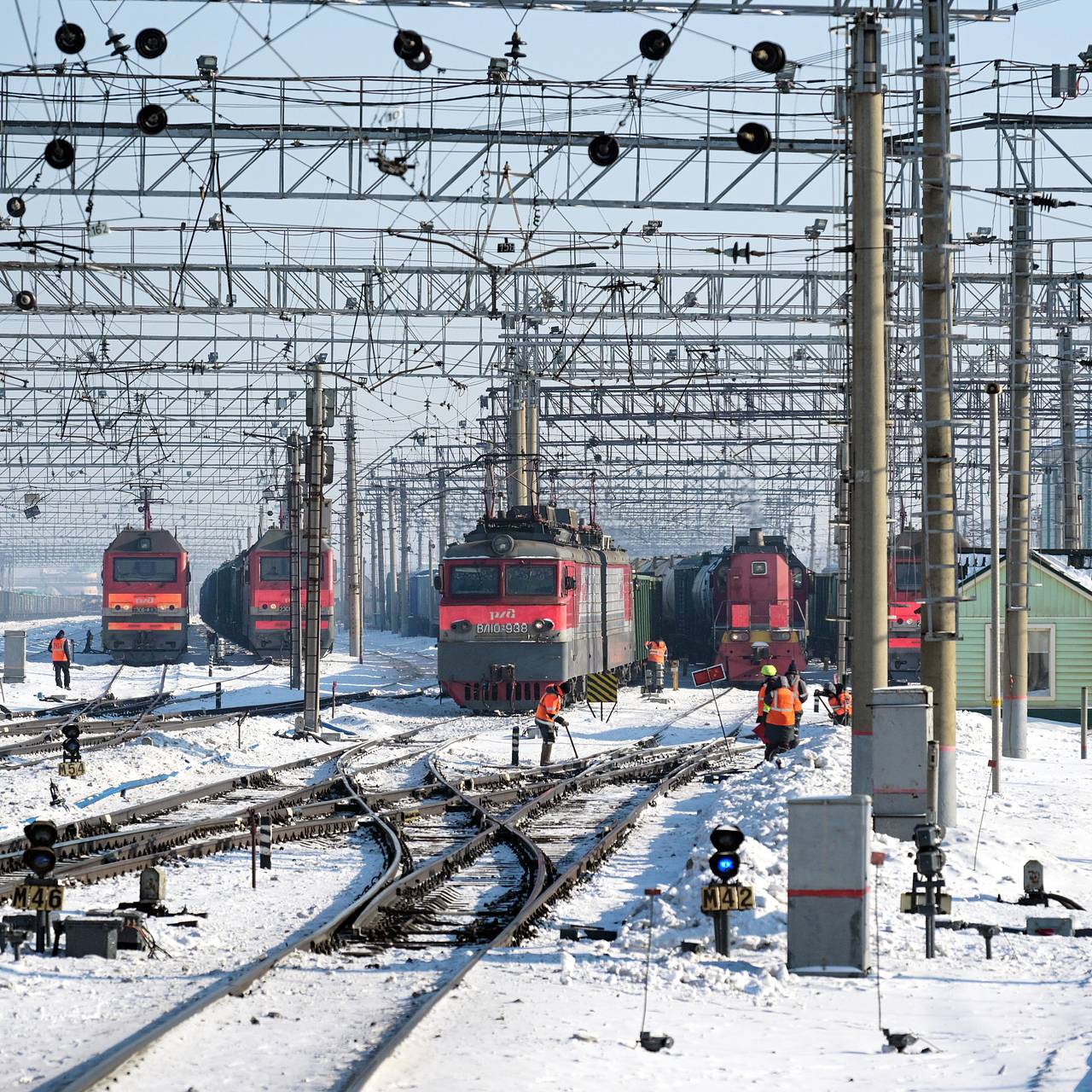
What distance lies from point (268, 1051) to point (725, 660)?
38.5m

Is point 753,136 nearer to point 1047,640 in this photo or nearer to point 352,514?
point 1047,640

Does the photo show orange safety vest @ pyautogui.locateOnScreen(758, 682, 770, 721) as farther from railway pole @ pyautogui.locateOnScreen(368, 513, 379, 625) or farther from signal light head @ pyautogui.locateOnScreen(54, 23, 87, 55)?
railway pole @ pyautogui.locateOnScreen(368, 513, 379, 625)

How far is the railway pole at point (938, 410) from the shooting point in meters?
17.1

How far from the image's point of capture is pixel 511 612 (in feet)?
113

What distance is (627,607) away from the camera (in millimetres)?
46812

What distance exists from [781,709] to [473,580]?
37.6 feet

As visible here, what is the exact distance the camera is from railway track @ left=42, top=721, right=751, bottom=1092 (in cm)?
916

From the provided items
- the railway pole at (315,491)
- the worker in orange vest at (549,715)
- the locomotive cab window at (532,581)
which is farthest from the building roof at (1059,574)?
Answer: the railway pole at (315,491)

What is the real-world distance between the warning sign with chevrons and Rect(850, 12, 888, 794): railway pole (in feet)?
76.6

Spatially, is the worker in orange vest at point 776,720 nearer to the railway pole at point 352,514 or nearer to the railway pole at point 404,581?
the railway pole at point 352,514

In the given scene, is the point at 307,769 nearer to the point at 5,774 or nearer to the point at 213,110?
the point at 5,774

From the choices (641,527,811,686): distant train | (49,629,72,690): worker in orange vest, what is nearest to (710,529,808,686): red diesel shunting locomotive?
(641,527,811,686): distant train

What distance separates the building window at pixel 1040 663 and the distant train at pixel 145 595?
27.1 meters

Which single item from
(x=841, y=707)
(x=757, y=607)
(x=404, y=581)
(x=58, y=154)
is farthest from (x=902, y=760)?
(x=404, y=581)
